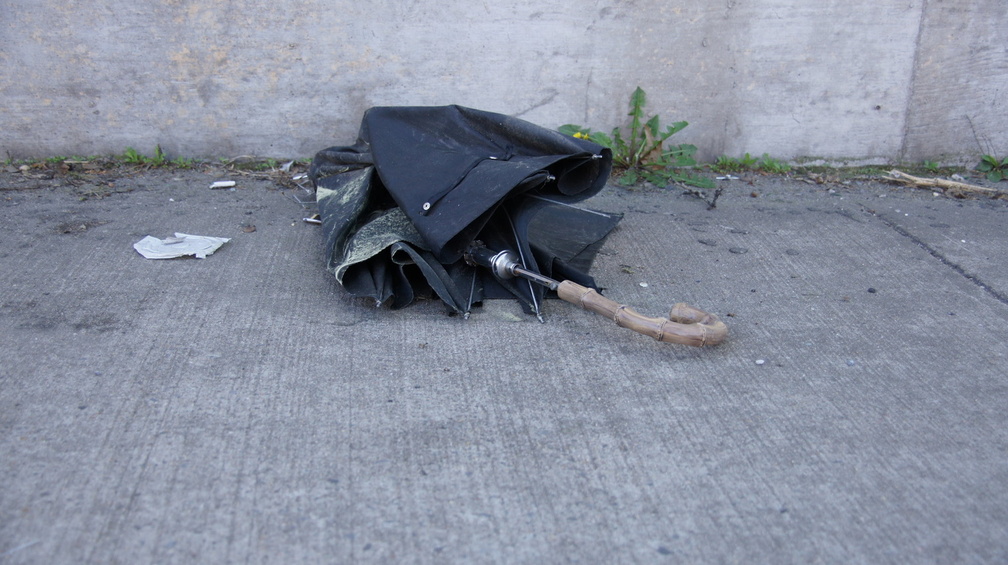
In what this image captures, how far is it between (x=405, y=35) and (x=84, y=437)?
2698 mm

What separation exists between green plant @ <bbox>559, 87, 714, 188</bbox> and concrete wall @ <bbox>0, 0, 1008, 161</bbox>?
115 mm

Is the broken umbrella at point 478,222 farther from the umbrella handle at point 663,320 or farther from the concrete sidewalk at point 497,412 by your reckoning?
the concrete sidewalk at point 497,412

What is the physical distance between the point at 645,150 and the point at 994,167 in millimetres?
2097

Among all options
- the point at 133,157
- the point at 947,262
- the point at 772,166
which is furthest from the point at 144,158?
the point at 947,262

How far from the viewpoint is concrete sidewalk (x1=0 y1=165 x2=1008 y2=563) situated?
1.73m

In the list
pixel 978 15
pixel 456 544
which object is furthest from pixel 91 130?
pixel 978 15

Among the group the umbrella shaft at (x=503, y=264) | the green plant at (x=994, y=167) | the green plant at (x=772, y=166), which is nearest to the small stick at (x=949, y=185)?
the green plant at (x=994, y=167)

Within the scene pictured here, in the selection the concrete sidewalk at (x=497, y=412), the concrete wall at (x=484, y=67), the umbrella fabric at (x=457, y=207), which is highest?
the concrete wall at (x=484, y=67)

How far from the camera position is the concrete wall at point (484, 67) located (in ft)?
12.6

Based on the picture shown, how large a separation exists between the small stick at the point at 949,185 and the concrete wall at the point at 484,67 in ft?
0.97

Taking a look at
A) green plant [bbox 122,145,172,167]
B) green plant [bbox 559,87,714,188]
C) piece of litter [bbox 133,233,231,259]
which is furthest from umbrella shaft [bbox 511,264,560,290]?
green plant [bbox 122,145,172,167]

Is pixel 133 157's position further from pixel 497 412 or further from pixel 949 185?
pixel 949 185

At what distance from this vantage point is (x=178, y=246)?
10.4 feet

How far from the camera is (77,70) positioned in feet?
12.6
